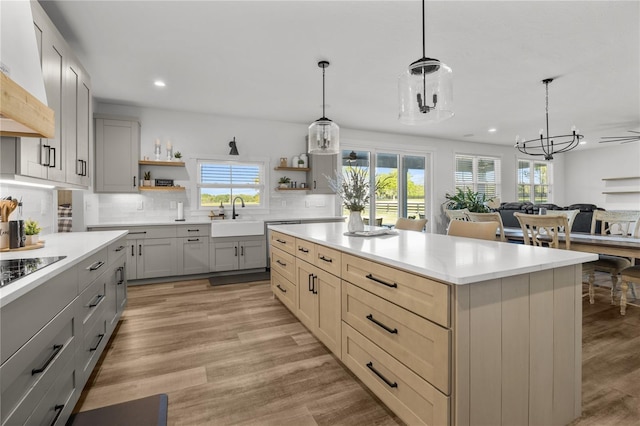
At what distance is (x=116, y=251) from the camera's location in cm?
271

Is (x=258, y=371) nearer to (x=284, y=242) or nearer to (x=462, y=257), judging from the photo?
(x=284, y=242)

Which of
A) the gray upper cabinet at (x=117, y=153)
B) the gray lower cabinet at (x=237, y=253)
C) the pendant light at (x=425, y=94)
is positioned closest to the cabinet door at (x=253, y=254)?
the gray lower cabinet at (x=237, y=253)

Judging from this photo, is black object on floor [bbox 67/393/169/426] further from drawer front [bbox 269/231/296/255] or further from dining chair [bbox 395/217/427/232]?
dining chair [bbox 395/217/427/232]

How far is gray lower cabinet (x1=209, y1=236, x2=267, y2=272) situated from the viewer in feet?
15.6

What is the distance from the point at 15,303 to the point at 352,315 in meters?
1.50

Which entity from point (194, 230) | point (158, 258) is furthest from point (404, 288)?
point (158, 258)

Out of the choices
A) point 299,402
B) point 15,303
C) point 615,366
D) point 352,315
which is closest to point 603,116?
point 615,366

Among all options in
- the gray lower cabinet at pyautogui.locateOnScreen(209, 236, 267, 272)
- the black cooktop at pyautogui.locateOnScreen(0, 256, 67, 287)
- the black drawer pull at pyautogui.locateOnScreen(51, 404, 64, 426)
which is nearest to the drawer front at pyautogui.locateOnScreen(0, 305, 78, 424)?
the black drawer pull at pyautogui.locateOnScreen(51, 404, 64, 426)

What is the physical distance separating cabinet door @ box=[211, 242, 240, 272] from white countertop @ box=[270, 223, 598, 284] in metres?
3.06

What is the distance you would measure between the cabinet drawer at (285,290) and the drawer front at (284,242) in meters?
0.31

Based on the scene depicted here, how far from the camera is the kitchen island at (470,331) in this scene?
48.1 inches

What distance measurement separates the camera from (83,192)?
4113 millimetres

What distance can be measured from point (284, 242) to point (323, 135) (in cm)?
116

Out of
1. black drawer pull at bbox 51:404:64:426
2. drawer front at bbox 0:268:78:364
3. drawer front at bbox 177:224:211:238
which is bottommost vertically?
black drawer pull at bbox 51:404:64:426
